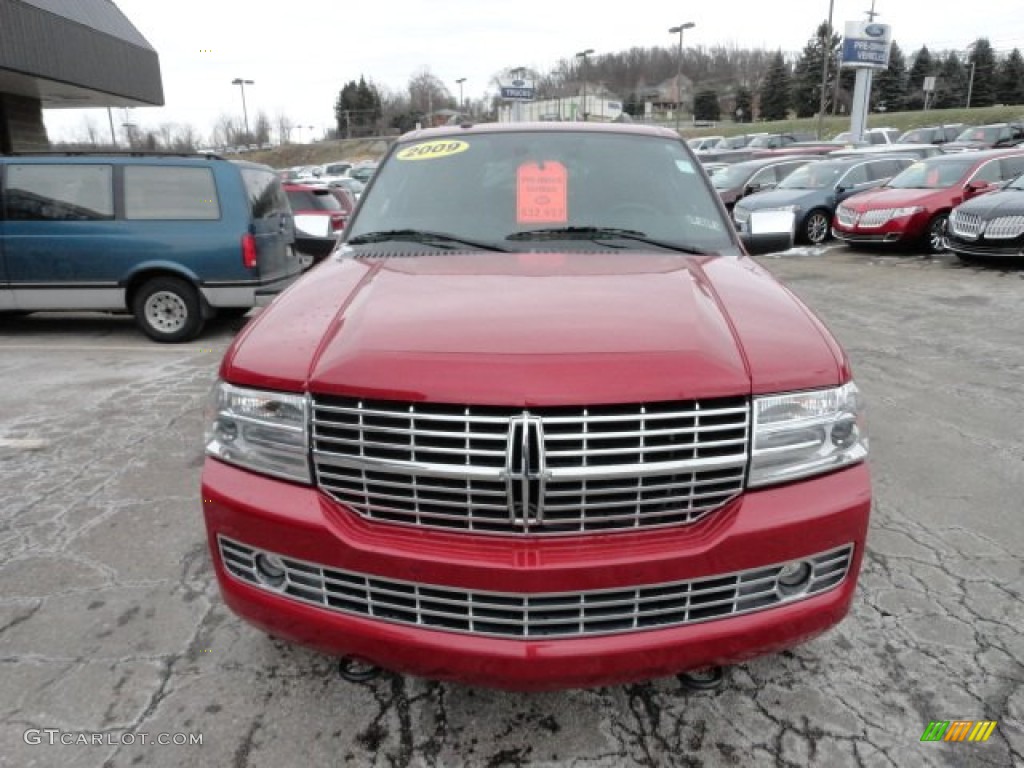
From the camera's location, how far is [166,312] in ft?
25.4

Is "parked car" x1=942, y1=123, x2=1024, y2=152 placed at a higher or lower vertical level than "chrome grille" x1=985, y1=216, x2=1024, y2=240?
higher

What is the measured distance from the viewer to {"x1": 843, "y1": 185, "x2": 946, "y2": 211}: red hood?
13.0 meters

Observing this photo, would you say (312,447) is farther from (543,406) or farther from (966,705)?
(966,705)

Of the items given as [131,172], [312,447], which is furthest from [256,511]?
[131,172]

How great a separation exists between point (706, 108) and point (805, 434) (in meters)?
88.0

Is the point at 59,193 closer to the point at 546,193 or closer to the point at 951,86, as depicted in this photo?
the point at 546,193

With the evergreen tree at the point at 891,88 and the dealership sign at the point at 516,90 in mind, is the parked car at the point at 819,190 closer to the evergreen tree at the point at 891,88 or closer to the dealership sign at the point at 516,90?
the dealership sign at the point at 516,90

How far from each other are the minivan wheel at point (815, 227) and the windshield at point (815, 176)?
77cm

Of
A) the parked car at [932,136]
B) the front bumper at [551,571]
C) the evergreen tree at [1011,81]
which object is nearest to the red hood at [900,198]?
the front bumper at [551,571]

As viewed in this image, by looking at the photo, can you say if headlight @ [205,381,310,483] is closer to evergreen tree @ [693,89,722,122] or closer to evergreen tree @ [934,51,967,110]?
evergreen tree @ [934,51,967,110]

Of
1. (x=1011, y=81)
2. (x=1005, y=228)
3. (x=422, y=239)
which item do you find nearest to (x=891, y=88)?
(x=1011, y=81)

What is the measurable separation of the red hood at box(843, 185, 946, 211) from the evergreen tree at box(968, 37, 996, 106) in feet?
216

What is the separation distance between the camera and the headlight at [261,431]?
6.60ft

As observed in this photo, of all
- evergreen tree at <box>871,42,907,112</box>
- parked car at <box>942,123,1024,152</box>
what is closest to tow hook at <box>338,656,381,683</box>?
parked car at <box>942,123,1024,152</box>
